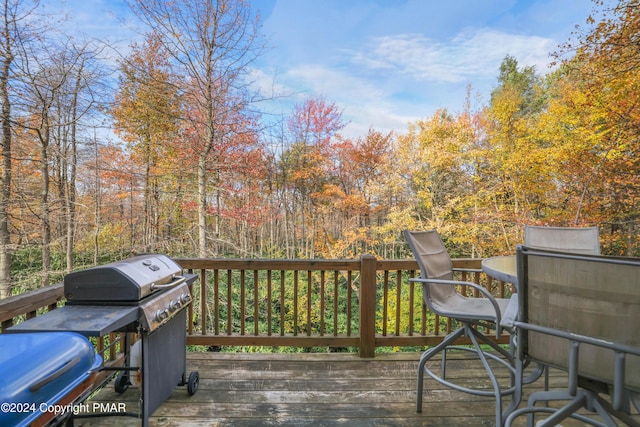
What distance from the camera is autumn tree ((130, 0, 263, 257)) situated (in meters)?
5.36

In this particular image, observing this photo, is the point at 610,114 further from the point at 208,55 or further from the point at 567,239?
the point at 208,55

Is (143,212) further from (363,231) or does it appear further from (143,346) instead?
(143,346)

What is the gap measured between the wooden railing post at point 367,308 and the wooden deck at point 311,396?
0.35 ft

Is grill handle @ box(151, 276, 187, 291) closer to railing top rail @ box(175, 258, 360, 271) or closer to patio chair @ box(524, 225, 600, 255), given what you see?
railing top rail @ box(175, 258, 360, 271)

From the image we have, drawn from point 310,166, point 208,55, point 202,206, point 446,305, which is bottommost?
point 446,305

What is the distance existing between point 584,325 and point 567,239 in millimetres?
1628

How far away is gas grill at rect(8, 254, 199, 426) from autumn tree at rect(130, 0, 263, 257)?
3.98m

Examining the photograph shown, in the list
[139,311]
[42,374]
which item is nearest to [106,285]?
[139,311]

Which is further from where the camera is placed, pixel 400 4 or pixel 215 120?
pixel 400 4

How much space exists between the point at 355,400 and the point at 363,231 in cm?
673

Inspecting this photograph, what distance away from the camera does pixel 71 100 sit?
5.59 metres

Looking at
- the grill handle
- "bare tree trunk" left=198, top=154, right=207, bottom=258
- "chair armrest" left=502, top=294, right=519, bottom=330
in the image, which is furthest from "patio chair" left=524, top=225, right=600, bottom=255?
"bare tree trunk" left=198, top=154, right=207, bottom=258

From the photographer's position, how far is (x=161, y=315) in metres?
1.62

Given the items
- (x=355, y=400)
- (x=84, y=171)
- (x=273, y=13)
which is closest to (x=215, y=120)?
(x=273, y=13)
